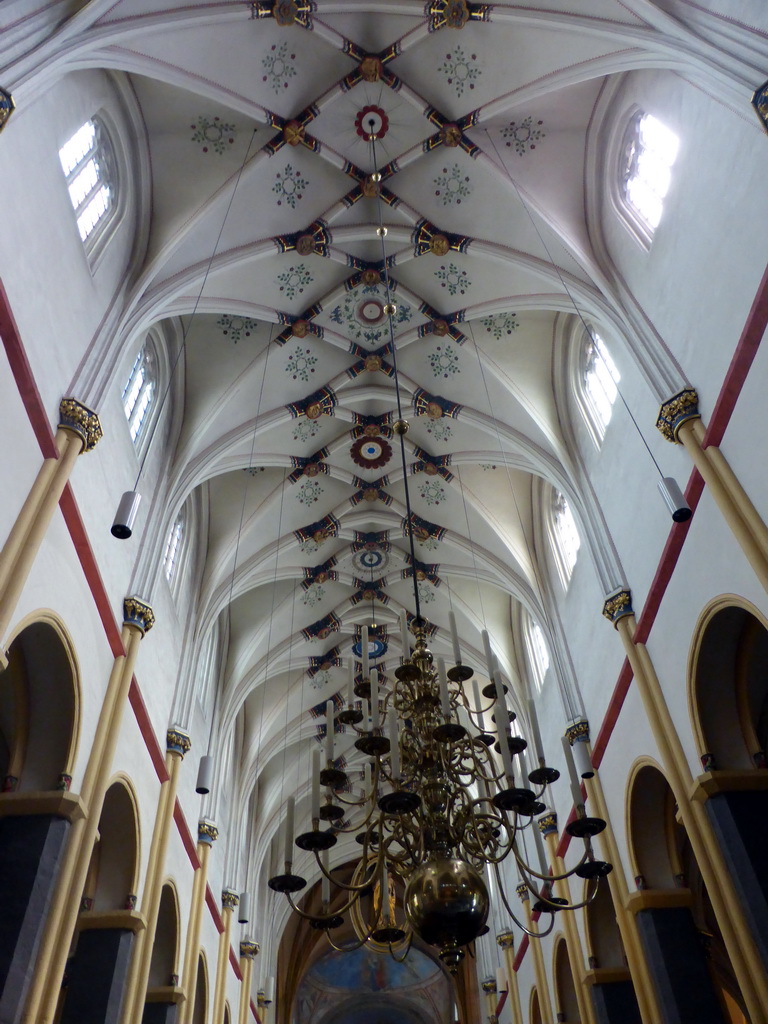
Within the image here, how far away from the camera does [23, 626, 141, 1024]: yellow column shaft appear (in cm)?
707

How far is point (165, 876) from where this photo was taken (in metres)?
11.8

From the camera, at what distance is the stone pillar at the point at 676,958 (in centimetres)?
916

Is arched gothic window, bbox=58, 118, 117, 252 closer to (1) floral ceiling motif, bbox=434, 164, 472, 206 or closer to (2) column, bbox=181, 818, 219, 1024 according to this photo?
(1) floral ceiling motif, bbox=434, 164, 472, 206

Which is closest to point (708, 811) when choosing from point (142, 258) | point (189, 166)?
point (142, 258)

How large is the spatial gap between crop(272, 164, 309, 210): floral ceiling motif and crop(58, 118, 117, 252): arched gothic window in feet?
7.68

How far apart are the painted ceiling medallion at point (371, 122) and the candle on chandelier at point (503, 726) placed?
8.27 m

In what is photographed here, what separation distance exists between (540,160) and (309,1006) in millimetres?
27451

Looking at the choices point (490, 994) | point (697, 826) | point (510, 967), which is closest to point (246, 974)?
point (510, 967)

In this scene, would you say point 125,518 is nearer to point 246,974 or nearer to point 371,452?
point 371,452

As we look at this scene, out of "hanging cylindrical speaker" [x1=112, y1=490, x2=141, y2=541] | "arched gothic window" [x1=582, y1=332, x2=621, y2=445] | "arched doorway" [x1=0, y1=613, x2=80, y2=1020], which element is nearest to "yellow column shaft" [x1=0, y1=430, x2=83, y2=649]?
"hanging cylindrical speaker" [x1=112, y1=490, x2=141, y2=541]

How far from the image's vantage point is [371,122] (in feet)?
39.0

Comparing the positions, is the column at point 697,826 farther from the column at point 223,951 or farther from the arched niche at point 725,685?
the column at point 223,951

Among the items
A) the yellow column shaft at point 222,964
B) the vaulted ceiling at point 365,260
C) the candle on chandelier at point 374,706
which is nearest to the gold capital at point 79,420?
the vaulted ceiling at point 365,260

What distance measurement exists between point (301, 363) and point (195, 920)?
30.7 feet
